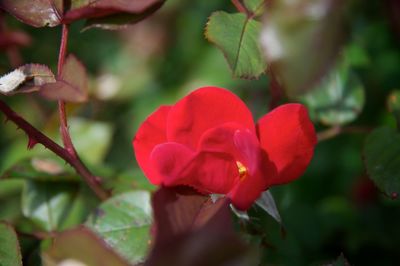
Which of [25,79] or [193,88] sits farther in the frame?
[193,88]

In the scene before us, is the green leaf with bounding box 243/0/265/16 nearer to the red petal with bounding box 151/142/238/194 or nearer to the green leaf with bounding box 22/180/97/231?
the red petal with bounding box 151/142/238/194

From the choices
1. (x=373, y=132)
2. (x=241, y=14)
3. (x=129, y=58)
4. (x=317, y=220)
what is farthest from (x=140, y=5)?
(x=129, y=58)

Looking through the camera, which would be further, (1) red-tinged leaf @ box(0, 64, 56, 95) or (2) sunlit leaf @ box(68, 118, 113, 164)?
(2) sunlit leaf @ box(68, 118, 113, 164)

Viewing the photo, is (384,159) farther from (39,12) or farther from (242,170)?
(39,12)

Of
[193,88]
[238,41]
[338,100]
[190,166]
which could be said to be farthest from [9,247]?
[193,88]

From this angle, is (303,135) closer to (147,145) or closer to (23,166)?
(147,145)

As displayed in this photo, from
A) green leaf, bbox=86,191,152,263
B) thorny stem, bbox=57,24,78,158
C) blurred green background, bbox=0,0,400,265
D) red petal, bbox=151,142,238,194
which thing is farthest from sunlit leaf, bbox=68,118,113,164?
red petal, bbox=151,142,238,194
